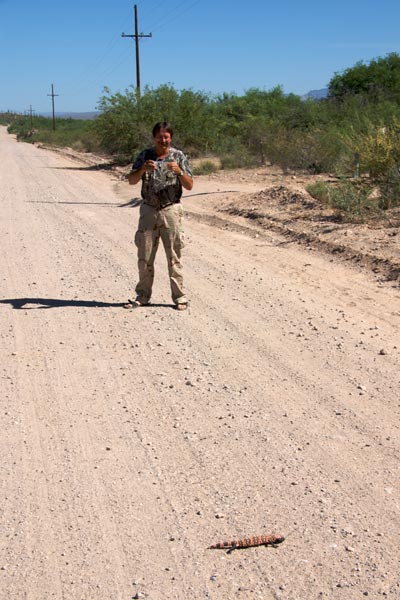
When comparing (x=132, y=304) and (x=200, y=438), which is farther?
(x=132, y=304)

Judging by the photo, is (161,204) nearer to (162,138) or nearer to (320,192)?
(162,138)

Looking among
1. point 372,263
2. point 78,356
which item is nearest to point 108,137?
point 372,263

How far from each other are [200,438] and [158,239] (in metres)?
3.49

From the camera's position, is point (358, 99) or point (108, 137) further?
point (358, 99)

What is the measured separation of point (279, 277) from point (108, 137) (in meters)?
24.9

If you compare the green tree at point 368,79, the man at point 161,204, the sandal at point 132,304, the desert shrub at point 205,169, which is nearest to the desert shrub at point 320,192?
the man at point 161,204

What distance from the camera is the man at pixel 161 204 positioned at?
7.54 meters

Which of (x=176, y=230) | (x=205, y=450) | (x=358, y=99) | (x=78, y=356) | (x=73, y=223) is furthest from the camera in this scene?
(x=358, y=99)

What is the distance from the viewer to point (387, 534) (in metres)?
3.72

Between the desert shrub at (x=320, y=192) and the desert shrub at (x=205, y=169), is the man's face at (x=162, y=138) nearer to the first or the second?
the desert shrub at (x=320, y=192)

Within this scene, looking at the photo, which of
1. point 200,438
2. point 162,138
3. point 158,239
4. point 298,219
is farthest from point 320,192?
point 200,438

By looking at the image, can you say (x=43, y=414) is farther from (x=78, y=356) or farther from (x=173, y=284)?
(x=173, y=284)

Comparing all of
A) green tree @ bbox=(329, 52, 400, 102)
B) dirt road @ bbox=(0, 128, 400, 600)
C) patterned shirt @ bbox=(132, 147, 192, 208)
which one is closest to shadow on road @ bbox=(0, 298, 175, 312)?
dirt road @ bbox=(0, 128, 400, 600)

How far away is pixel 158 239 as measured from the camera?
26.2 feet
